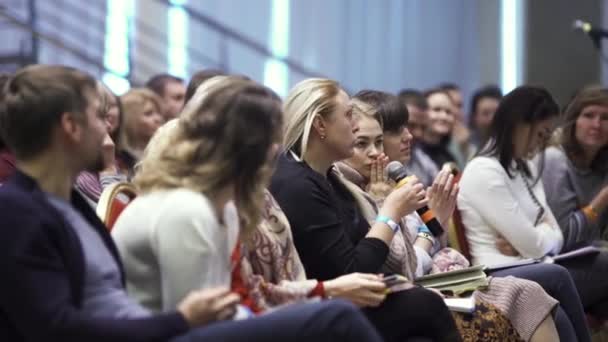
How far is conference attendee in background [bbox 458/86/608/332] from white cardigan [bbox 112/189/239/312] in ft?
5.43

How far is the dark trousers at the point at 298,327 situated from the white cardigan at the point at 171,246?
0.10m

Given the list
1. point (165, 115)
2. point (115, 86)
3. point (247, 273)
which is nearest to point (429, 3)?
point (115, 86)

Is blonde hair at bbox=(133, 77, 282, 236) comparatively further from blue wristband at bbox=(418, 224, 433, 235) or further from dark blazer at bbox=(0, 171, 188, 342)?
blue wristband at bbox=(418, 224, 433, 235)

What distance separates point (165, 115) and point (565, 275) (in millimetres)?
2229

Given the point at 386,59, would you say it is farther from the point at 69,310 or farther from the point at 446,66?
the point at 69,310

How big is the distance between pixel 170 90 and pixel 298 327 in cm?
335

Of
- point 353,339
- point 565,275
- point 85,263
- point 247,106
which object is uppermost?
point 247,106

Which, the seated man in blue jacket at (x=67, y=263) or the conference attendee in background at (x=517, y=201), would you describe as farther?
the conference attendee in background at (x=517, y=201)

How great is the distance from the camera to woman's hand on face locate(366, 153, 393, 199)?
311cm

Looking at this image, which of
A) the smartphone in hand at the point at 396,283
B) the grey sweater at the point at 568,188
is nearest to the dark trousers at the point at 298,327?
the smartphone in hand at the point at 396,283

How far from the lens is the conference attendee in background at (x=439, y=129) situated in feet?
18.0

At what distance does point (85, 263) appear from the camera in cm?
187

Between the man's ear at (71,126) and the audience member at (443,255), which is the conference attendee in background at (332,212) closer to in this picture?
the audience member at (443,255)

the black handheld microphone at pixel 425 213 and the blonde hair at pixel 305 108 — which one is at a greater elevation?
the blonde hair at pixel 305 108
